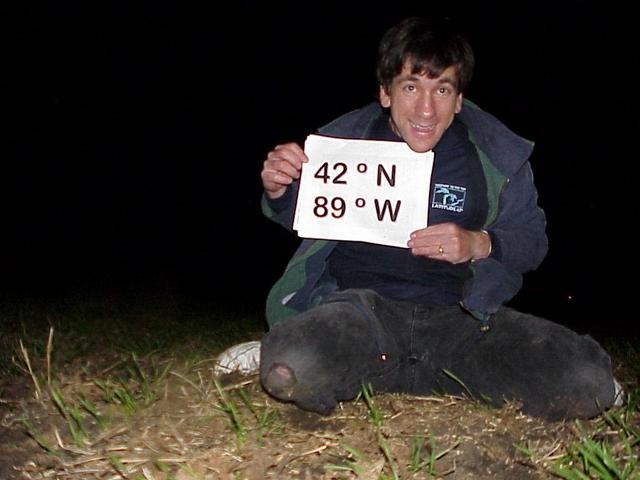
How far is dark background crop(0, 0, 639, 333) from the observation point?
7570 mm

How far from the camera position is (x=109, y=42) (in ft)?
58.1

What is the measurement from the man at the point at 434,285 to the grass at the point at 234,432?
0.32 feet

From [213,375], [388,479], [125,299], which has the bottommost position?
[125,299]

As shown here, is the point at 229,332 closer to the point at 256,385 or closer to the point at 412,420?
the point at 256,385

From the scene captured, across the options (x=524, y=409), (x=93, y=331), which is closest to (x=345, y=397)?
(x=524, y=409)

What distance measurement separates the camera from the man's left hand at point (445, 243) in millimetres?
2893

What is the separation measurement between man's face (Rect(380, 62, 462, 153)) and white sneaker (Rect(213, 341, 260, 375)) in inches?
36.5

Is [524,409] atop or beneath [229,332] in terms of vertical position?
atop

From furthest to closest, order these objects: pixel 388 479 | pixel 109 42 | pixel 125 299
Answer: pixel 109 42
pixel 125 299
pixel 388 479

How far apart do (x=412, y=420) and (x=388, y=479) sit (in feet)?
1.63

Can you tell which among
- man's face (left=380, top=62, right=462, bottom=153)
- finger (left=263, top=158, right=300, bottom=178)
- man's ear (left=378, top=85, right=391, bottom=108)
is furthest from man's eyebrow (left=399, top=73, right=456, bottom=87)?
finger (left=263, top=158, right=300, bottom=178)

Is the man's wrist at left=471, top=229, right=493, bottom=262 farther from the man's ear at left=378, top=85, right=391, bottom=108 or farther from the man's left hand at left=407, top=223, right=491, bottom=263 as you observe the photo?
the man's ear at left=378, top=85, right=391, bottom=108

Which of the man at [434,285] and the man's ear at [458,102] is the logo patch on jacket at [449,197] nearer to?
the man at [434,285]

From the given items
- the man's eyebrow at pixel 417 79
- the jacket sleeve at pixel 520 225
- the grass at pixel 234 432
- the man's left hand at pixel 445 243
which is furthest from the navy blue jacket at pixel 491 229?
the grass at pixel 234 432
